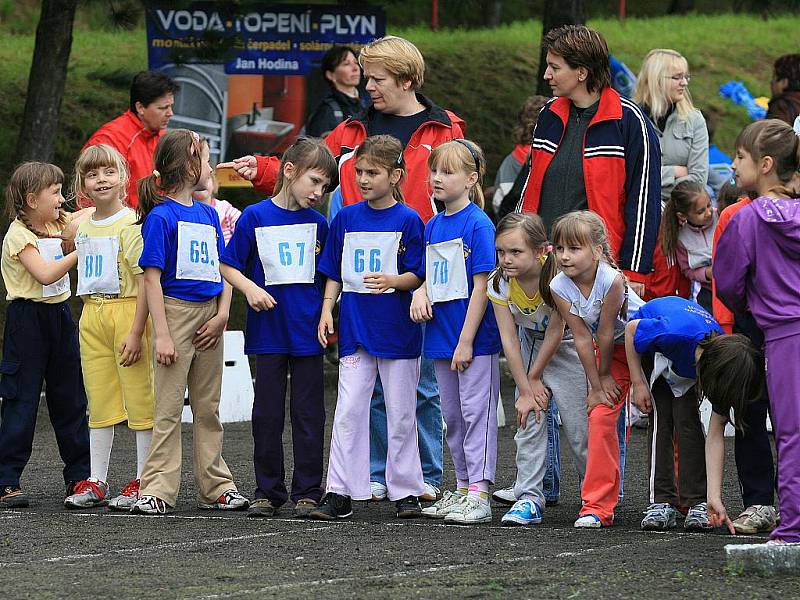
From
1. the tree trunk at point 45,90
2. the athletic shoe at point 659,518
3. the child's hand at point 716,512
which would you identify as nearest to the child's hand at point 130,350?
the athletic shoe at point 659,518

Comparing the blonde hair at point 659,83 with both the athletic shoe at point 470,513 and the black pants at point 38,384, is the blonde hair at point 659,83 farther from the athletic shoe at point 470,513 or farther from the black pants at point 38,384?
the black pants at point 38,384

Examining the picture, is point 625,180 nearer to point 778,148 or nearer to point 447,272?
point 447,272

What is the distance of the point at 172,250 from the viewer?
694 cm

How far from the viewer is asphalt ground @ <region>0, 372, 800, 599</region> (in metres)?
5.09

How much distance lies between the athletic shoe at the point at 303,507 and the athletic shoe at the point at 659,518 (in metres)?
1.53

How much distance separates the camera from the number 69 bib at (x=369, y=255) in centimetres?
679

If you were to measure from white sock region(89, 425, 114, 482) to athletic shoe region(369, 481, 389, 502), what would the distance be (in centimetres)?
136

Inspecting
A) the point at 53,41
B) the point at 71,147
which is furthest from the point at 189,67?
the point at 71,147

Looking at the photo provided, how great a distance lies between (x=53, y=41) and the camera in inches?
536

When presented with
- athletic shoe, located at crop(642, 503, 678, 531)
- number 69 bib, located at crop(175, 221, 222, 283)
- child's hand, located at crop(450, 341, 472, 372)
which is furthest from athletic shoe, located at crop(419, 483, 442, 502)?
number 69 bib, located at crop(175, 221, 222, 283)

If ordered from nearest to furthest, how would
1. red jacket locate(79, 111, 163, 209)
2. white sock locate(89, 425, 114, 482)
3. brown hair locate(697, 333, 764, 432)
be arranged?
brown hair locate(697, 333, 764, 432)
white sock locate(89, 425, 114, 482)
red jacket locate(79, 111, 163, 209)

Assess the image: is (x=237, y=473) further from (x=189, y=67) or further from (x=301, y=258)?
(x=189, y=67)

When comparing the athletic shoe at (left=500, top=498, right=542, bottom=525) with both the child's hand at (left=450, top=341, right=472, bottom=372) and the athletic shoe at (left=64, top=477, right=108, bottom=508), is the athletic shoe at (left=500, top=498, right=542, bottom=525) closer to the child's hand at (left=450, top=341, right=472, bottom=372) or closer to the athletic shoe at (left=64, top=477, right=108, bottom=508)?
the child's hand at (left=450, top=341, right=472, bottom=372)

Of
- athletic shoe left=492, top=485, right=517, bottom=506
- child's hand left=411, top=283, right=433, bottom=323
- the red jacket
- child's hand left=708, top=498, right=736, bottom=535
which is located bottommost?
athletic shoe left=492, top=485, right=517, bottom=506
